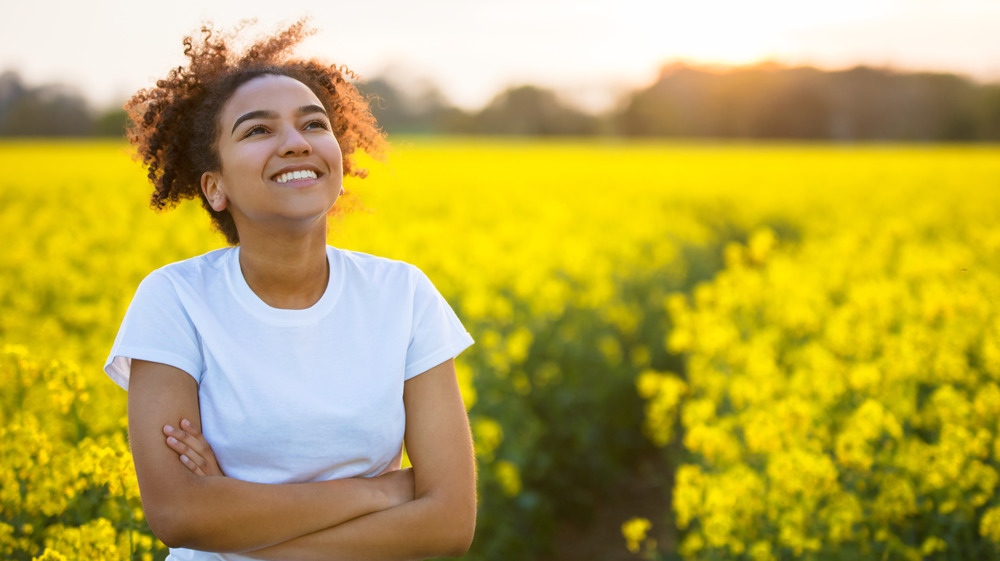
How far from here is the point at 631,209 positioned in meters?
9.81

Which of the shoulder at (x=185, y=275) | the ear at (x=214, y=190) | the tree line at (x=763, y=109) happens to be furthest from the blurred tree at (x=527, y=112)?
the shoulder at (x=185, y=275)

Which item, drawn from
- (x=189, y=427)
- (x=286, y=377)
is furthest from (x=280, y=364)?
(x=189, y=427)

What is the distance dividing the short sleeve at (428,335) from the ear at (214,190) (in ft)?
1.51

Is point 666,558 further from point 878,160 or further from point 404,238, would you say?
point 878,160

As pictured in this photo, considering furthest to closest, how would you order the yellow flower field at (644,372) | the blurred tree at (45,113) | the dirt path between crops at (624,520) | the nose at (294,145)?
the blurred tree at (45,113), the dirt path between crops at (624,520), the yellow flower field at (644,372), the nose at (294,145)

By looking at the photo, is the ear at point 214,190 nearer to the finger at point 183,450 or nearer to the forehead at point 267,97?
the forehead at point 267,97

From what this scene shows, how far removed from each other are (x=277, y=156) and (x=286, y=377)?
45 centimetres

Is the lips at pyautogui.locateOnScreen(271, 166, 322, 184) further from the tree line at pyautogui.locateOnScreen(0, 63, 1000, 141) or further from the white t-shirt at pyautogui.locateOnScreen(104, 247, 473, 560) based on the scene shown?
the tree line at pyautogui.locateOnScreen(0, 63, 1000, 141)

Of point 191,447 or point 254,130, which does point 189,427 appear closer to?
point 191,447

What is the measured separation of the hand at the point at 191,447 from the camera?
149cm

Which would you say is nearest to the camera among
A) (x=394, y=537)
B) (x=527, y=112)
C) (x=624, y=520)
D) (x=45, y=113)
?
(x=394, y=537)

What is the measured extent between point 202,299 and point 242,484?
15.1 inches

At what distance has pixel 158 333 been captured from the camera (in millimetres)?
1525

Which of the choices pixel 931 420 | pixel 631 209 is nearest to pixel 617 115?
pixel 631 209
